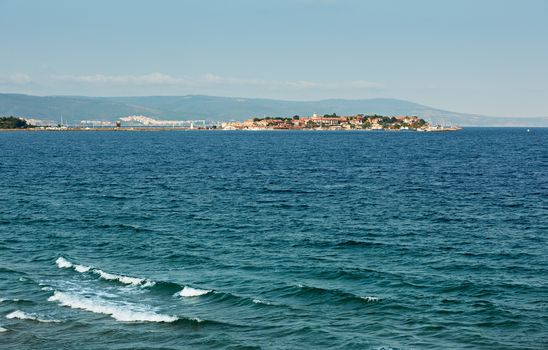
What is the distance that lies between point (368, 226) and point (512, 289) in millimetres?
18729

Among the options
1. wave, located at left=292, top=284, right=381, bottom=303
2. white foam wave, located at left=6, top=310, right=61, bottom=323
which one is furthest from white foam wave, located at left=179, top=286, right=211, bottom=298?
white foam wave, located at left=6, top=310, right=61, bottom=323

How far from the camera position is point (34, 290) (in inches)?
1468

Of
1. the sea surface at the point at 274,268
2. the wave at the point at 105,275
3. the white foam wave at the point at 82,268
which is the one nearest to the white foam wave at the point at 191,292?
the sea surface at the point at 274,268

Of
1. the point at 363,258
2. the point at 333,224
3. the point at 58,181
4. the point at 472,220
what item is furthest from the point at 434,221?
the point at 58,181

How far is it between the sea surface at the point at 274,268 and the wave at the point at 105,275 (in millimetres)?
82

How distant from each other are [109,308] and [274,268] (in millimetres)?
10938

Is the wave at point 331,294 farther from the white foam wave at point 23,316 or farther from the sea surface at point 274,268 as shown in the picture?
the white foam wave at point 23,316

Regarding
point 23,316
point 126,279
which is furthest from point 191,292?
point 23,316

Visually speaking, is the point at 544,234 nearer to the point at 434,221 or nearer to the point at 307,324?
the point at 434,221

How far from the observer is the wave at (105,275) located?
3806 cm

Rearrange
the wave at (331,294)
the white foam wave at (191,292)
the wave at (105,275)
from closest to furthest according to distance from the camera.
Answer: the wave at (331,294) → the white foam wave at (191,292) → the wave at (105,275)

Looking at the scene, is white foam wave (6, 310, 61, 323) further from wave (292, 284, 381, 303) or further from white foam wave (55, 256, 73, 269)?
wave (292, 284, 381, 303)

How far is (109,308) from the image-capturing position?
33.8 m

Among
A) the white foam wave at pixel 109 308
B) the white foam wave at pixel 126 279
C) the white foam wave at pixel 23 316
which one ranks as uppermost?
the white foam wave at pixel 126 279
